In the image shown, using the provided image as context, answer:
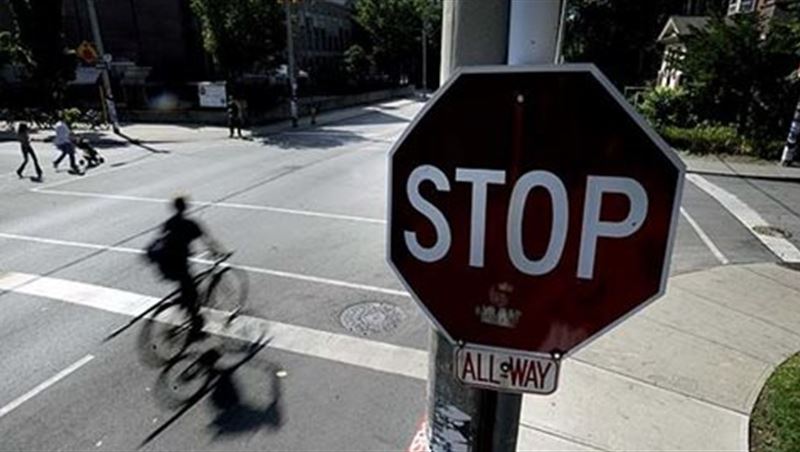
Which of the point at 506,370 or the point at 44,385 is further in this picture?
the point at 44,385

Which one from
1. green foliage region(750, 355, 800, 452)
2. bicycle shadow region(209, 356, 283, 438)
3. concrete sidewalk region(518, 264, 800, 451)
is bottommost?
bicycle shadow region(209, 356, 283, 438)

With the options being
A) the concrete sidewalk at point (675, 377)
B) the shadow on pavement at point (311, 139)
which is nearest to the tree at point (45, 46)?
the shadow on pavement at point (311, 139)

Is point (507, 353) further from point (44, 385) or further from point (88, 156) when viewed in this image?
point (88, 156)

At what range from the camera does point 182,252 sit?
8.38 m

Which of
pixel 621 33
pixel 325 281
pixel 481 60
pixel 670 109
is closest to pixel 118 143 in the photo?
pixel 325 281

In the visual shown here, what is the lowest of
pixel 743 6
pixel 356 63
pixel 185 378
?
Result: pixel 185 378

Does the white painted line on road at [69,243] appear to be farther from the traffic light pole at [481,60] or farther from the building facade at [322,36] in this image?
the building facade at [322,36]

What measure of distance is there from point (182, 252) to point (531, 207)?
8.14 meters

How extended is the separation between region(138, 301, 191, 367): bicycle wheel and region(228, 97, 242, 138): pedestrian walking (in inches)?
689

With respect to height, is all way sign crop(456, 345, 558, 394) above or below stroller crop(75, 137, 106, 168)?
above

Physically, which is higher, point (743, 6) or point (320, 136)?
point (743, 6)

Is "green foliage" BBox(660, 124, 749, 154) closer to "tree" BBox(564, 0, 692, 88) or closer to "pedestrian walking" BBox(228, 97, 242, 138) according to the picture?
"pedestrian walking" BBox(228, 97, 242, 138)

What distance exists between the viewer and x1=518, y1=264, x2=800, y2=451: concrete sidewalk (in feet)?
13.1

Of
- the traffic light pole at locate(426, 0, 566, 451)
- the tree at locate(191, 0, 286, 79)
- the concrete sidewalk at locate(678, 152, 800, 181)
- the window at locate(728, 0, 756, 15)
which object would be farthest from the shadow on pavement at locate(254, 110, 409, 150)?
the traffic light pole at locate(426, 0, 566, 451)
